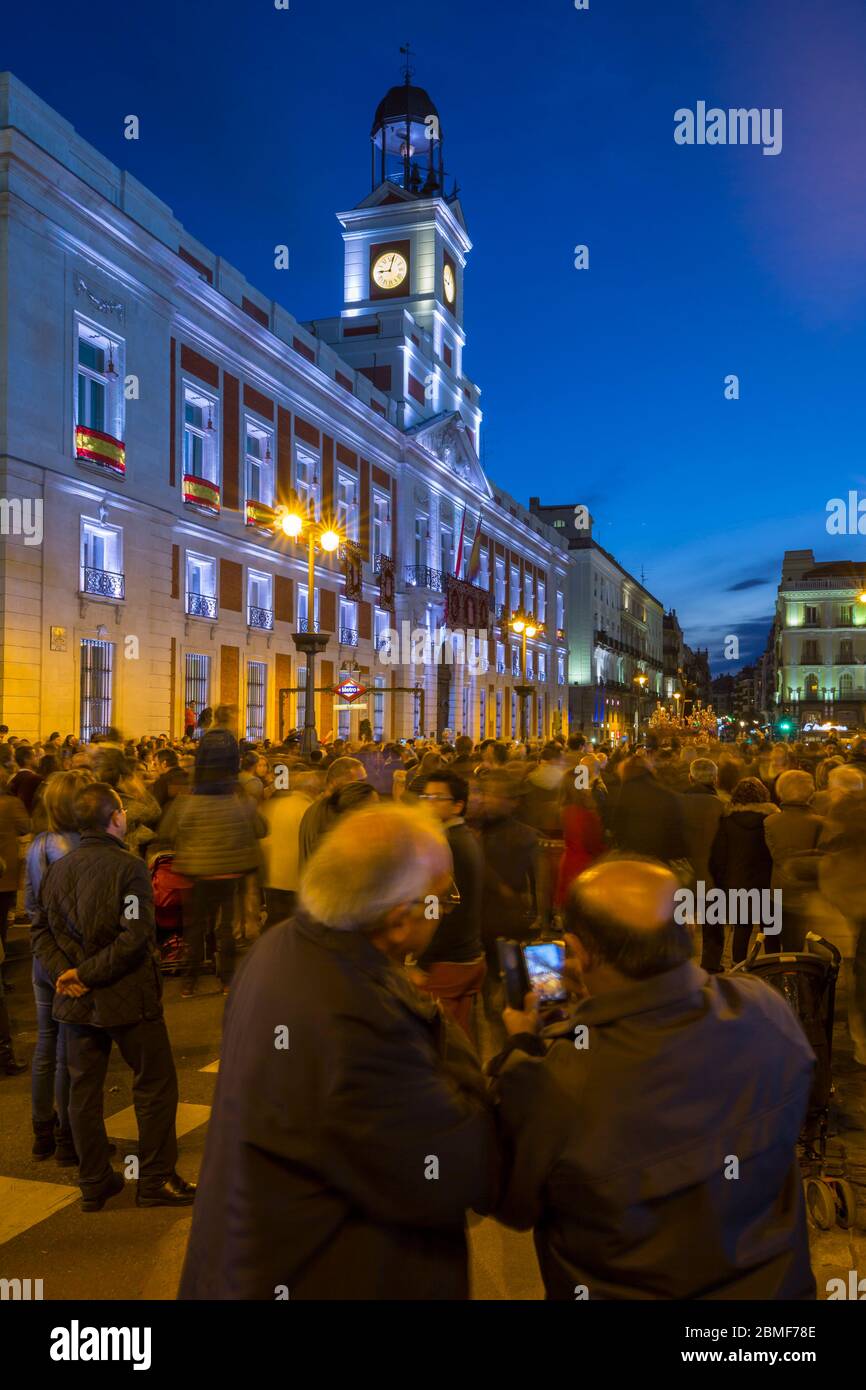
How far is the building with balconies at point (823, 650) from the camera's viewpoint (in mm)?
85062

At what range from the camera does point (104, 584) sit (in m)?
19.8

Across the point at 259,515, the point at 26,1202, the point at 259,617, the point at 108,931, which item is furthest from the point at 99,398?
the point at 26,1202

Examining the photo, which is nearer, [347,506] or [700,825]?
[700,825]

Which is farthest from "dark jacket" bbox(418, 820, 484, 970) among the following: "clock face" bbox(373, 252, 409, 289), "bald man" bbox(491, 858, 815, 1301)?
"clock face" bbox(373, 252, 409, 289)

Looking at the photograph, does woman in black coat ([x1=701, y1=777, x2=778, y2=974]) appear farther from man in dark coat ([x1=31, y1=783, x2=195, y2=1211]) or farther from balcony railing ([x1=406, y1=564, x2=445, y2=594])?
balcony railing ([x1=406, y1=564, x2=445, y2=594])

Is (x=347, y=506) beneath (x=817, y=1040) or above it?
above

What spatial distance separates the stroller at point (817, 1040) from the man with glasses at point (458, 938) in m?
1.43

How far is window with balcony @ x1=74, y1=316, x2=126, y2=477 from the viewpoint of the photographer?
63.0 feet

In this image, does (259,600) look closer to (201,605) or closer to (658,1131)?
(201,605)

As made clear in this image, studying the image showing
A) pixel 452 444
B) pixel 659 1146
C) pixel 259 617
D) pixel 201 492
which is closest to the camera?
pixel 659 1146

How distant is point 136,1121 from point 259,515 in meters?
22.2

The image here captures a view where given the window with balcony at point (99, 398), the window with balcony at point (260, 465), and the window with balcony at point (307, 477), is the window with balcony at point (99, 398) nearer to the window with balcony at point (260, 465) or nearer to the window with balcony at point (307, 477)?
the window with balcony at point (260, 465)

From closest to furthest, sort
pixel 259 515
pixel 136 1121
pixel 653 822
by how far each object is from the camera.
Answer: pixel 136 1121 < pixel 653 822 < pixel 259 515
